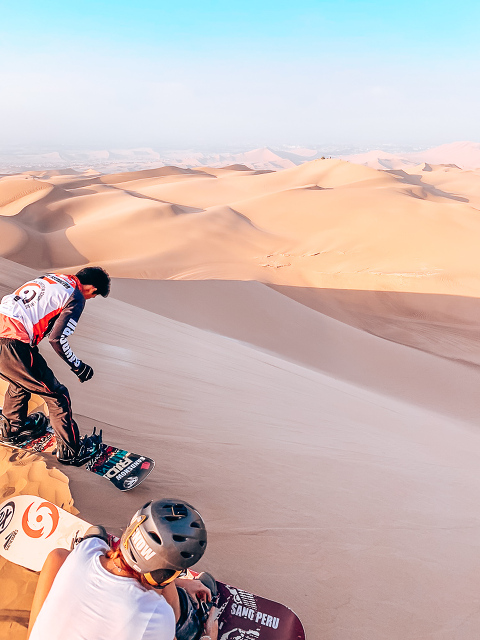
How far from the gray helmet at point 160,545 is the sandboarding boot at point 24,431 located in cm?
184

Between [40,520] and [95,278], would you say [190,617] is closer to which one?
[40,520]

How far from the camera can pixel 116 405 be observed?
395 cm

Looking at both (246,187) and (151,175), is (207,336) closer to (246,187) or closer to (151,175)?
(246,187)

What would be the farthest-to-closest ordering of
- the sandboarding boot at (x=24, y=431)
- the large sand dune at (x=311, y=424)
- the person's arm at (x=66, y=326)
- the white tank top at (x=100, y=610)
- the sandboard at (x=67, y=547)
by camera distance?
the sandboarding boot at (x=24, y=431), the person's arm at (x=66, y=326), the large sand dune at (x=311, y=424), the sandboard at (x=67, y=547), the white tank top at (x=100, y=610)

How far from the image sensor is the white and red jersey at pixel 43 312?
266 centimetres

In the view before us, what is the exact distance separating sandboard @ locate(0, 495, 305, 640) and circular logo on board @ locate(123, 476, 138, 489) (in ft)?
1.45

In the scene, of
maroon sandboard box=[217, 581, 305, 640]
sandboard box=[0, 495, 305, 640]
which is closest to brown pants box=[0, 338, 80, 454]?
sandboard box=[0, 495, 305, 640]

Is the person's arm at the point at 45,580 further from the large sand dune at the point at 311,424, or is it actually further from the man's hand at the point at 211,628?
the large sand dune at the point at 311,424

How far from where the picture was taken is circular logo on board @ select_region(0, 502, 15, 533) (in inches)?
87.7

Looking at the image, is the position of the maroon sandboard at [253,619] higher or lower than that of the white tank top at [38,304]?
lower

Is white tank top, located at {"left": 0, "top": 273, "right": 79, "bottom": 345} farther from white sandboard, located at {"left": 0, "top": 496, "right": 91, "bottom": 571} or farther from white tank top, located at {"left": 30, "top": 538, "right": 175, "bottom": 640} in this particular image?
white tank top, located at {"left": 30, "top": 538, "right": 175, "bottom": 640}

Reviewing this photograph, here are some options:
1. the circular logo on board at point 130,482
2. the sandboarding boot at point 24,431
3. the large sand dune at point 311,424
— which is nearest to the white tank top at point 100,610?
the large sand dune at point 311,424

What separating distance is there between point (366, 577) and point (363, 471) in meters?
1.25

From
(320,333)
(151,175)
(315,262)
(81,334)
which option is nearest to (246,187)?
(151,175)
